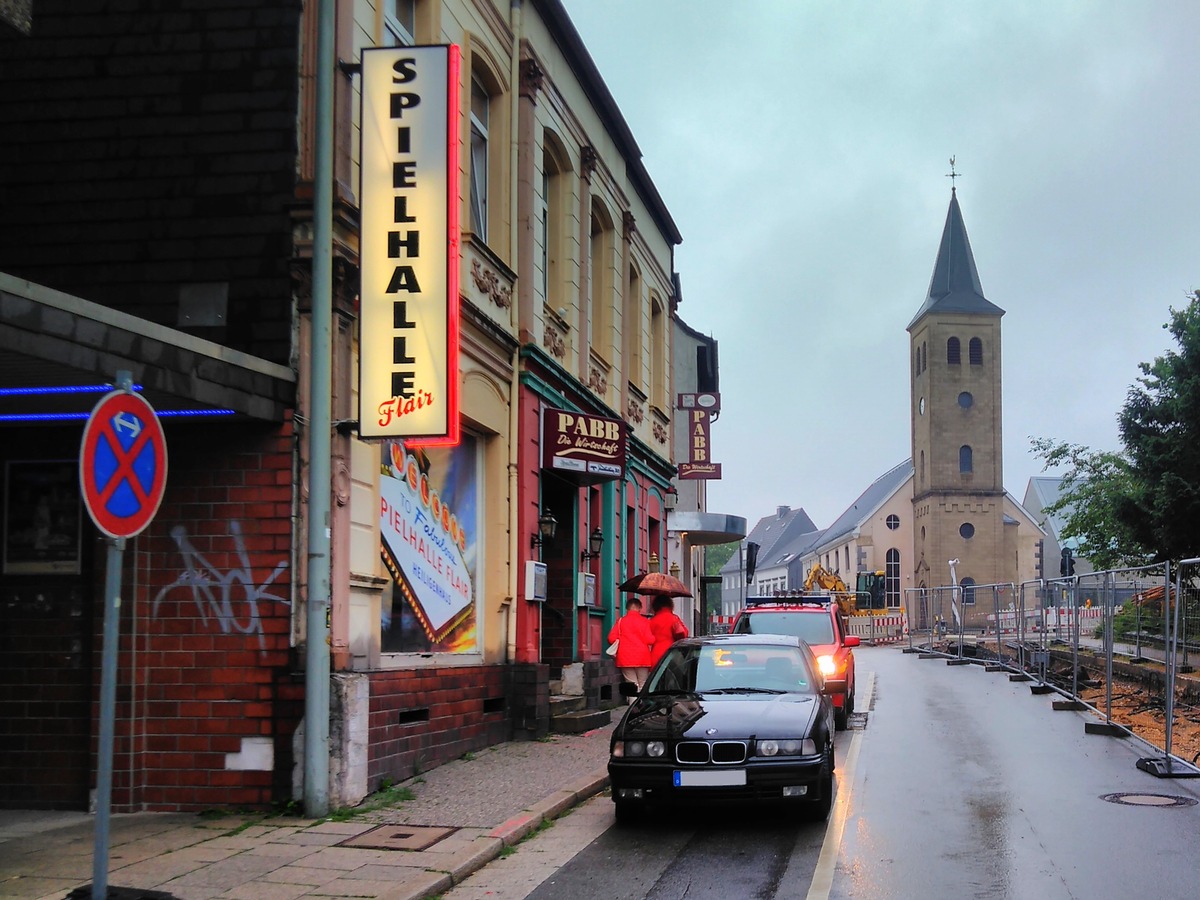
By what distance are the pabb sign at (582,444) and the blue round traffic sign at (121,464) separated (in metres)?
9.91

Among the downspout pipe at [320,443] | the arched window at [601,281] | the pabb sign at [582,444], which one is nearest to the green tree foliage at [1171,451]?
the arched window at [601,281]

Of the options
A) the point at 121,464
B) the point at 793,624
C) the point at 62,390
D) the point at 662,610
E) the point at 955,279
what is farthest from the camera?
the point at 955,279

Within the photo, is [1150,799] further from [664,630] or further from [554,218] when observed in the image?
[554,218]

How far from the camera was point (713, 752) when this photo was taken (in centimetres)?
904

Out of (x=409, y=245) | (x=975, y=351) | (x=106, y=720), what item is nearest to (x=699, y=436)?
(x=409, y=245)

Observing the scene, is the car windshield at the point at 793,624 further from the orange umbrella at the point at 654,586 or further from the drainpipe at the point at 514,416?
the drainpipe at the point at 514,416

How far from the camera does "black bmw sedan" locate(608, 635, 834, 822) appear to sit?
352 inches

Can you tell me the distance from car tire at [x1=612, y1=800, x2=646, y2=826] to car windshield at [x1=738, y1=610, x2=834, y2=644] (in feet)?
27.2

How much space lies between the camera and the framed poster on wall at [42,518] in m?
9.99

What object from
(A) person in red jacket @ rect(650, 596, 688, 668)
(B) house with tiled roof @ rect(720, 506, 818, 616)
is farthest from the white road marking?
(B) house with tiled roof @ rect(720, 506, 818, 616)

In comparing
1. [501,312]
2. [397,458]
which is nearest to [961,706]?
[501,312]

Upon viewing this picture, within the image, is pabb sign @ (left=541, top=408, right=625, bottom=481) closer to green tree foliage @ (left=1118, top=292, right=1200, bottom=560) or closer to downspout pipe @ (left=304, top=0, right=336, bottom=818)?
downspout pipe @ (left=304, top=0, right=336, bottom=818)

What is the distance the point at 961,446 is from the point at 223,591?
82.8 meters

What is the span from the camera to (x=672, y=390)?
89.8 ft
